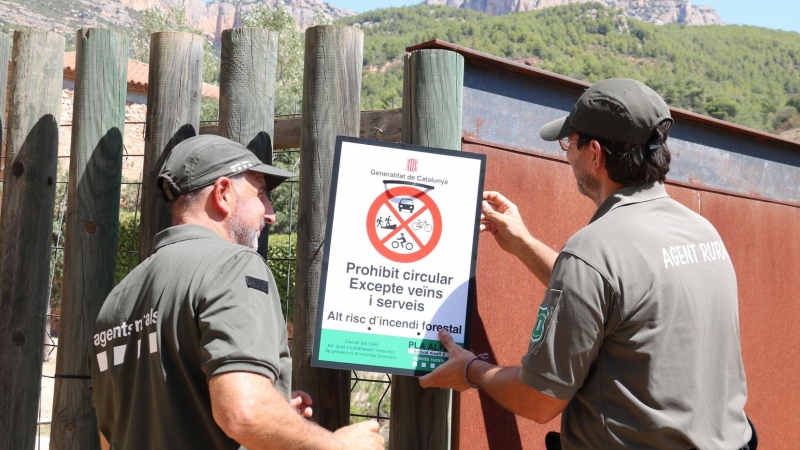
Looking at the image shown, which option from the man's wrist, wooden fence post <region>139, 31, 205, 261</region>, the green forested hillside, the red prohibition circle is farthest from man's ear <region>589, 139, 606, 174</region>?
the green forested hillside

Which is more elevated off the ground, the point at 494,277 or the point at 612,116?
the point at 612,116

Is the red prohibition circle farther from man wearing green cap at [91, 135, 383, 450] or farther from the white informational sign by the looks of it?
man wearing green cap at [91, 135, 383, 450]

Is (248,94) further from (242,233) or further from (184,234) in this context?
(184,234)

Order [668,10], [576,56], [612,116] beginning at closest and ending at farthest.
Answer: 1. [612,116]
2. [576,56]
3. [668,10]

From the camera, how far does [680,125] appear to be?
3994 mm

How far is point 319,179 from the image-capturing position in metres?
3.01

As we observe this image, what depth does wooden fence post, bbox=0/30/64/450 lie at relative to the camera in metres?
3.43

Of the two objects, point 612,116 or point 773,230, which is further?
point 773,230

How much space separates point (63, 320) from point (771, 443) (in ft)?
11.8

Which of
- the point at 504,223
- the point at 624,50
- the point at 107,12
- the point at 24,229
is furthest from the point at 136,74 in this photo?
the point at 107,12

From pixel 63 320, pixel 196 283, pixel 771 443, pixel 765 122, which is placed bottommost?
pixel 771 443

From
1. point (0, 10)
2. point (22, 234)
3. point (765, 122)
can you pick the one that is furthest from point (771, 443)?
point (0, 10)

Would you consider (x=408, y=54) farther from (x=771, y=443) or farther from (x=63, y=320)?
(x=771, y=443)

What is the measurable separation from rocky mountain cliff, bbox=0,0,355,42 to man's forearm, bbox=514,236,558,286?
151ft
